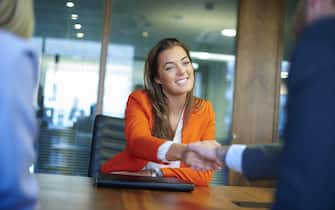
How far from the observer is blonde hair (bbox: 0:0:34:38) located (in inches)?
31.4

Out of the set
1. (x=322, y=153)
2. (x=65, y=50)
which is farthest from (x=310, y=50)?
(x=65, y=50)

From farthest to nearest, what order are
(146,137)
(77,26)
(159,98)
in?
(77,26), (159,98), (146,137)

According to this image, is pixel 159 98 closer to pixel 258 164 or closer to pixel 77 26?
pixel 258 164

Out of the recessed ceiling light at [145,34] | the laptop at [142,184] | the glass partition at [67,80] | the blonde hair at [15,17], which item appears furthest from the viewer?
the recessed ceiling light at [145,34]

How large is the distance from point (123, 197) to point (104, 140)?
0.97 m

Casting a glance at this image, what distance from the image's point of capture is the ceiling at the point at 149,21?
4270mm

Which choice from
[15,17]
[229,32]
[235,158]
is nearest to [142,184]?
[235,158]

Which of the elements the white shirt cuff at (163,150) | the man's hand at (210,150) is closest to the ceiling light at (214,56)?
the white shirt cuff at (163,150)

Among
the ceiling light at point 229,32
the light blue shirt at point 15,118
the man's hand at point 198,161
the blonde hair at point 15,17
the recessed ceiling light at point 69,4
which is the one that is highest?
the recessed ceiling light at point 69,4

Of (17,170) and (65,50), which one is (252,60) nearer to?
(65,50)

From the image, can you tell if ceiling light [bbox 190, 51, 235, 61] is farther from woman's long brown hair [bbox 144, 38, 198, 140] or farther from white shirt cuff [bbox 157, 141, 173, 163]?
white shirt cuff [bbox 157, 141, 173, 163]

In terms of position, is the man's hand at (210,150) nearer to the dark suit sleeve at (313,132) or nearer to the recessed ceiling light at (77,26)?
the dark suit sleeve at (313,132)

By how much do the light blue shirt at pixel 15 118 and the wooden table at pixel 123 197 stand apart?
58 centimetres

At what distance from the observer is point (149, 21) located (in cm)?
448
